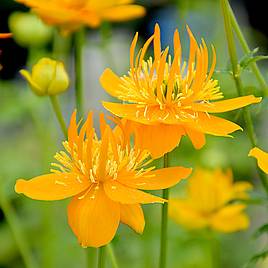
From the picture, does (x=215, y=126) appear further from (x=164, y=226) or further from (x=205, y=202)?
(x=205, y=202)

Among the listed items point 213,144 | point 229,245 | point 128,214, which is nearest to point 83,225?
point 128,214

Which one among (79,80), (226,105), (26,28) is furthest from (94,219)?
(26,28)

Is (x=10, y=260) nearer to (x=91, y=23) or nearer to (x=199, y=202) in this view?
(x=199, y=202)

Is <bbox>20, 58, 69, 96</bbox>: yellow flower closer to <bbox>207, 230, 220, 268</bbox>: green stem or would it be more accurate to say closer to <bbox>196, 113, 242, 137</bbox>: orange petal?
<bbox>196, 113, 242, 137</bbox>: orange petal

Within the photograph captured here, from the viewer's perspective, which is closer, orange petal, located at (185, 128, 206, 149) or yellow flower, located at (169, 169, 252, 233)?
orange petal, located at (185, 128, 206, 149)

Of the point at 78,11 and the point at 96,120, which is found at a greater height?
the point at 78,11

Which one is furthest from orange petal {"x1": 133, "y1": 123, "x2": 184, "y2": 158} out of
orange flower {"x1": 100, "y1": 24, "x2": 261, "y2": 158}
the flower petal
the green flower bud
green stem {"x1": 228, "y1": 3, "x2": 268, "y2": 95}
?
the green flower bud

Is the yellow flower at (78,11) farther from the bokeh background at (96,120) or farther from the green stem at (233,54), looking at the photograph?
the green stem at (233,54)
